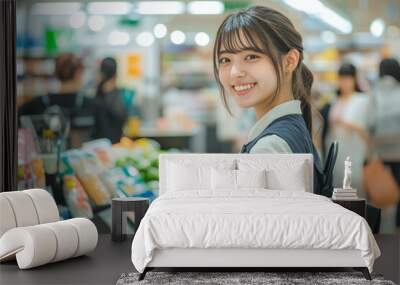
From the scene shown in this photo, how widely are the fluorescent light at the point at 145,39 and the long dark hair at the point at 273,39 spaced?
77 centimetres

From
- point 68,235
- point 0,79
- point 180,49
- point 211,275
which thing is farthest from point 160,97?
point 211,275

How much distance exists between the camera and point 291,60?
7980mm

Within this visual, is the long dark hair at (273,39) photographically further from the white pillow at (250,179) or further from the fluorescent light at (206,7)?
the white pillow at (250,179)

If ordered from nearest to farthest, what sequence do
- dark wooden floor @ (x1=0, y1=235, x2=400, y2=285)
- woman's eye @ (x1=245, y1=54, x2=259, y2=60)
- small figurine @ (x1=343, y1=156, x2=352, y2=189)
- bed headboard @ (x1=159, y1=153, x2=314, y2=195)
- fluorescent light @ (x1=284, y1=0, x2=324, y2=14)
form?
dark wooden floor @ (x1=0, y1=235, x2=400, y2=285)
small figurine @ (x1=343, y1=156, x2=352, y2=189)
bed headboard @ (x1=159, y1=153, x2=314, y2=195)
woman's eye @ (x1=245, y1=54, x2=259, y2=60)
fluorescent light @ (x1=284, y1=0, x2=324, y2=14)

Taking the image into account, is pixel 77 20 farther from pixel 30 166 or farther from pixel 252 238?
pixel 252 238

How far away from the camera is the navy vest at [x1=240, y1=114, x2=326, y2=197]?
7.94 m

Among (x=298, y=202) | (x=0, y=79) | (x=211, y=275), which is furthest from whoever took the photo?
(x=0, y=79)

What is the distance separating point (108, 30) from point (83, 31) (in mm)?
270

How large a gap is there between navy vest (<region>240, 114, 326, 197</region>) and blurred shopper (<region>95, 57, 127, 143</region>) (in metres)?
1.44

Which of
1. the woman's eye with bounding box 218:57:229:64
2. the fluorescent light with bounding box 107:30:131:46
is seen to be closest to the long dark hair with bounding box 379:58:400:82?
the woman's eye with bounding box 218:57:229:64

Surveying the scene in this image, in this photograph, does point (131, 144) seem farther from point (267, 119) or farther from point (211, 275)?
point (211, 275)

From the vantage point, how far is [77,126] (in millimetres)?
8156

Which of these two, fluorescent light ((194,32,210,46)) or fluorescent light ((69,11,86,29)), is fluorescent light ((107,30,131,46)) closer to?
fluorescent light ((69,11,86,29))

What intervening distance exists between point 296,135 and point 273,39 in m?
1.04
